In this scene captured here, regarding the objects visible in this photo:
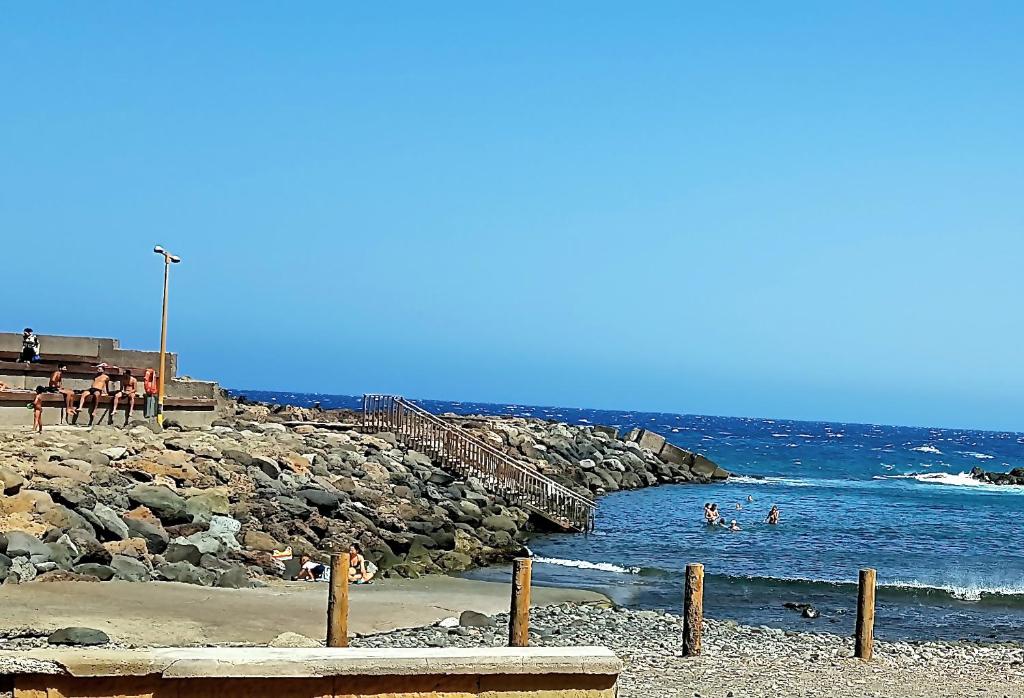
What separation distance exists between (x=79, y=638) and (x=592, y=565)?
15.1 metres

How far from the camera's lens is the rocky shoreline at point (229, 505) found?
722 inches

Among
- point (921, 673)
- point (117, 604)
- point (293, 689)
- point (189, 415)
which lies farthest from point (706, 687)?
point (189, 415)

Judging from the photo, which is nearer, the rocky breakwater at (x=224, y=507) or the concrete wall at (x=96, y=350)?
the rocky breakwater at (x=224, y=507)

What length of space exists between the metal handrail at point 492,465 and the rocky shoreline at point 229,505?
750 mm

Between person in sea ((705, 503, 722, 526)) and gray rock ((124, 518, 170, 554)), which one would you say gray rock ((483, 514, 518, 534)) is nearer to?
person in sea ((705, 503, 722, 526))

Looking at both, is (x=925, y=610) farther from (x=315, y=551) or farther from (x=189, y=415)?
(x=189, y=415)

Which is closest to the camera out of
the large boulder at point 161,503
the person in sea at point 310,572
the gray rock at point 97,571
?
the gray rock at point 97,571

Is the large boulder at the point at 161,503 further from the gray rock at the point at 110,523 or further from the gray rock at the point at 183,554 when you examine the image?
the gray rock at the point at 183,554

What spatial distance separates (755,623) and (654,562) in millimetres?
8818

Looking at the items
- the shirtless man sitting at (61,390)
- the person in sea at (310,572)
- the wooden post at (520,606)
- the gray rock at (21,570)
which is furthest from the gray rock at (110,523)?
the wooden post at (520,606)

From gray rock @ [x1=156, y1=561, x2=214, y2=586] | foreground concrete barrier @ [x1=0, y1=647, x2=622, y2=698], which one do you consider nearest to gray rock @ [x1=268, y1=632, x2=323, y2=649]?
gray rock @ [x1=156, y1=561, x2=214, y2=586]

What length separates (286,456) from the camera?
90.6 ft

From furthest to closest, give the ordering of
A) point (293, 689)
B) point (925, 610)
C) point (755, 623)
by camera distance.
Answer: point (925, 610)
point (755, 623)
point (293, 689)

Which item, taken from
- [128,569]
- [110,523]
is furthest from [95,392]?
[128,569]
